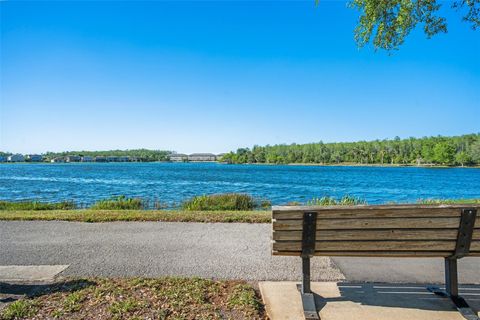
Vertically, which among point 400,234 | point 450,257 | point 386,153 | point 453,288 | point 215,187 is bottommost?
point 215,187

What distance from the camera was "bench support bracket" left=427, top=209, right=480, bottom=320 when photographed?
323 cm

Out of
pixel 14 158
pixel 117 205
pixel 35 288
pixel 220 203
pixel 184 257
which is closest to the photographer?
pixel 35 288

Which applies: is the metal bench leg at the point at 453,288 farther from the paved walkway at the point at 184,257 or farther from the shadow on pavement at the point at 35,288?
the shadow on pavement at the point at 35,288

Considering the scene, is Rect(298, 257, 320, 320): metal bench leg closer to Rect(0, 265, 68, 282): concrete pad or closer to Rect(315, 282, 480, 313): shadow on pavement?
Rect(315, 282, 480, 313): shadow on pavement

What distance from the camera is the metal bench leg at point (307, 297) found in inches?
130

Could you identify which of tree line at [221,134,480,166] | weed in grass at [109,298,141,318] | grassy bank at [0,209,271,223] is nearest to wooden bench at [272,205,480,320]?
weed in grass at [109,298,141,318]

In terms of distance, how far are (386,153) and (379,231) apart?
520 feet

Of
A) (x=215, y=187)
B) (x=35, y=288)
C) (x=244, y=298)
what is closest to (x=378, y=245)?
(x=244, y=298)

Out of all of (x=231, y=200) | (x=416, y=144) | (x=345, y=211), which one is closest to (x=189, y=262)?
(x=345, y=211)

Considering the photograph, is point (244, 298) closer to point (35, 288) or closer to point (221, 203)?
point (35, 288)

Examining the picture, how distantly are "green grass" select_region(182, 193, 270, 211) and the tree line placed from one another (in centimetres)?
12975

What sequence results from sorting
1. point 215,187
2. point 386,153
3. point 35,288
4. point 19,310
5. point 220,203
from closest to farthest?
1. point 19,310
2. point 35,288
3. point 220,203
4. point 215,187
5. point 386,153

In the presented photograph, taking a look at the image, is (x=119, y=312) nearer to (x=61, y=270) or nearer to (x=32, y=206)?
(x=61, y=270)

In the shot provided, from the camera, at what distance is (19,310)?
3365 millimetres
